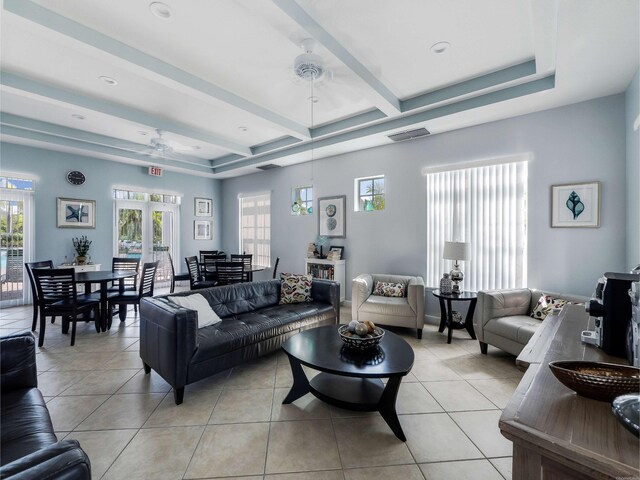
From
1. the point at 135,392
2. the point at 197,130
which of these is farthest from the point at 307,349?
the point at 197,130

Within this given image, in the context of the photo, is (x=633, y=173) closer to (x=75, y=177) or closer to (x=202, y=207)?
(x=202, y=207)

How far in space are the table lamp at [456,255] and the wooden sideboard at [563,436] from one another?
3.01m

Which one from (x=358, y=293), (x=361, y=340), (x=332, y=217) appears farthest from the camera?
(x=332, y=217)

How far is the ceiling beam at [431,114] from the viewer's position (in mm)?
3133

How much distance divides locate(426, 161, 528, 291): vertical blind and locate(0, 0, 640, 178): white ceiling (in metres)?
0.74

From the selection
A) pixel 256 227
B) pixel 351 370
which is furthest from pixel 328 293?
pixel 256 227

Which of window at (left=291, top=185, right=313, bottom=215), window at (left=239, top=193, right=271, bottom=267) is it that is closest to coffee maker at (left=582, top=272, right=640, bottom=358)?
window at (left=291, top=185, right=313, bottom=215)

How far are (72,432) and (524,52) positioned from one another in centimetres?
487

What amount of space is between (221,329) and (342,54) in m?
2.78

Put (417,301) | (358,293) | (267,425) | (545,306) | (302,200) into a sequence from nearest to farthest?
(267,425)
(545,306)
(417,301)
(358,293)
(302,200)

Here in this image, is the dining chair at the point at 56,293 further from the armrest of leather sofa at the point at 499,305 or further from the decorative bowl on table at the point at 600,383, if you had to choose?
the armrest of leather sofa at the point at 499,305

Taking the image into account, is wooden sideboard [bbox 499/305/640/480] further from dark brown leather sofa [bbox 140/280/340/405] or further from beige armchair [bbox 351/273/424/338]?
beige armchair [bbox 351/273/424/338]

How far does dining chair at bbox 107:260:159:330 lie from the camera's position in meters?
4.09

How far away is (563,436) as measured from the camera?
28.3 inches
